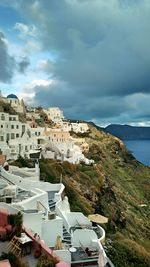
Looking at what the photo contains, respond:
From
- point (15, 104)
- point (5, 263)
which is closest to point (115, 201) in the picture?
point (5, 263)

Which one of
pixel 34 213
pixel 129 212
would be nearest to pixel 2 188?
pixel 34 213

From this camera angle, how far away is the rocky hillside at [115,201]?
2820 centimetres

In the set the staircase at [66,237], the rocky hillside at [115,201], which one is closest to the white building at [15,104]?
the rocky hillside at [115,201]

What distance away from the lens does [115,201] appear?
163 ft

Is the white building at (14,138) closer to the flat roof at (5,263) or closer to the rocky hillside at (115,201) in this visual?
the rocky hillside at (115,201)

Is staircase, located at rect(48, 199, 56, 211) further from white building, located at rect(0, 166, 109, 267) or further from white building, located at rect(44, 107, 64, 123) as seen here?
white building, located at rect(44, 107, 64, 123)

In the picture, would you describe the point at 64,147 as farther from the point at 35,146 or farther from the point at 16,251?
the point at 16,251

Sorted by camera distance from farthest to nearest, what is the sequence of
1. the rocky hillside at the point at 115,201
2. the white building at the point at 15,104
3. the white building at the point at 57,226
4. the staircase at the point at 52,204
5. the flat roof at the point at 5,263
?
the white building at the point at 15,104, the rocky hillside at the point at 115,201, the staircase at the point at 52,204, the white building at the point at 57,226, the flat roof at the point at 5,263

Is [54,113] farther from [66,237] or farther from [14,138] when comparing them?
[66,237]

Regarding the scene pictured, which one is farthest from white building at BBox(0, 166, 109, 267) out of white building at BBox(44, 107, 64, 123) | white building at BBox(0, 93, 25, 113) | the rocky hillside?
white building at BBox(44, 107, 64, 123)

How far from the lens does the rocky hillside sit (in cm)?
2820

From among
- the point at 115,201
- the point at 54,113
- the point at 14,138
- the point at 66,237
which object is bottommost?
the point at 115,201

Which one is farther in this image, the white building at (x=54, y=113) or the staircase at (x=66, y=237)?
the white building at (x=54, y=113)

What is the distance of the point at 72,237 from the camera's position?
69.6ft
